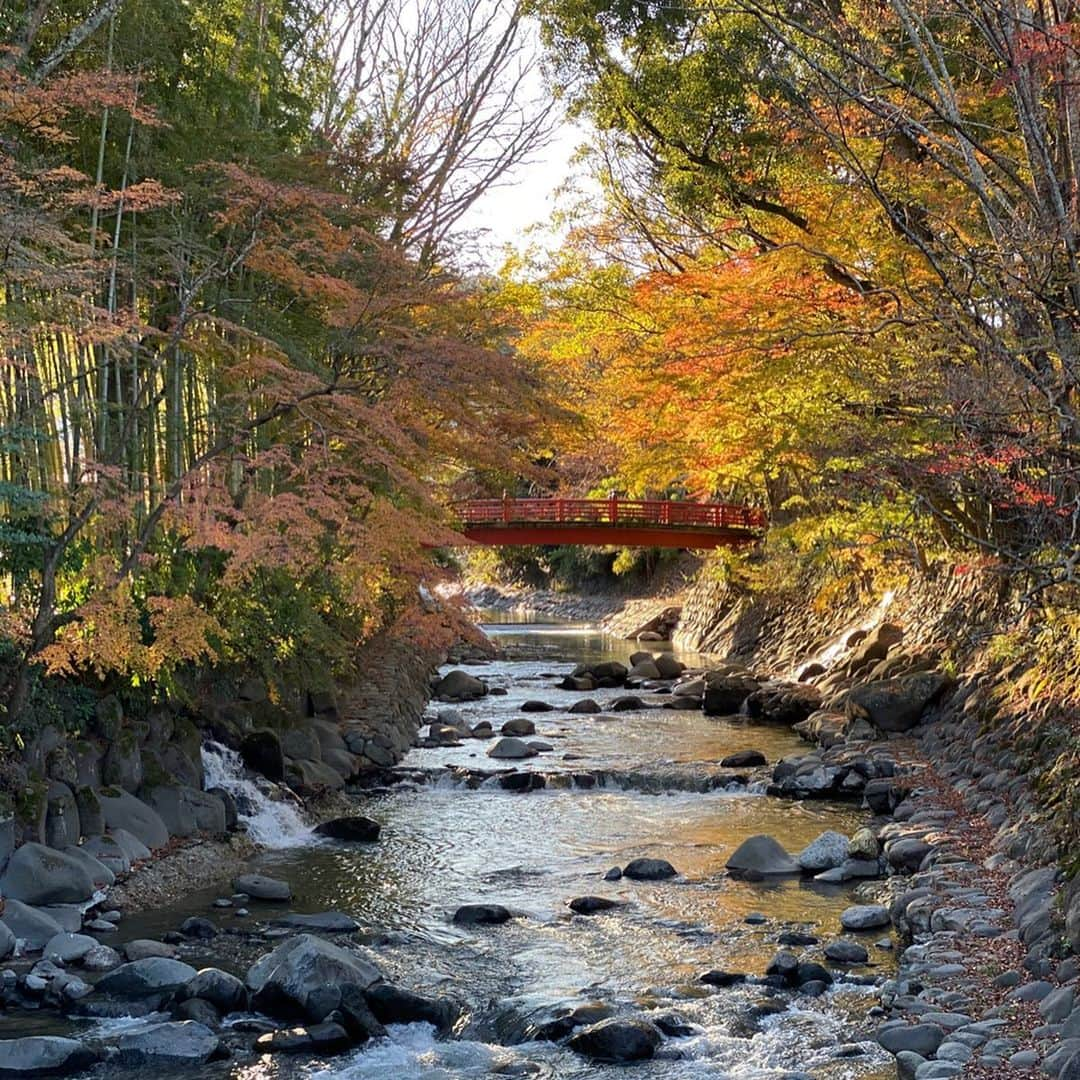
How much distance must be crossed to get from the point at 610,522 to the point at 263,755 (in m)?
17.6

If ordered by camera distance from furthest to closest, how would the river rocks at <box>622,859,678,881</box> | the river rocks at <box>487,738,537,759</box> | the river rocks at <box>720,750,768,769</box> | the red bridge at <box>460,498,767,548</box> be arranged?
the red bridge at <box>460,498,767,548</box> → the river rocks at <box>487,738,537,759</box> → the river rocks at <box>720,750,768,769</box> → the river rocks at <box>622,859,678,881</box>

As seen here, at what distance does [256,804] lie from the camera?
11906 mm

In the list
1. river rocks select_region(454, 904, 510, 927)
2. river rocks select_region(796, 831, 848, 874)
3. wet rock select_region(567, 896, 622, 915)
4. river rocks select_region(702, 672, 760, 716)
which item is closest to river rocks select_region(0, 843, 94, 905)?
river rocks select_region(454, 904, 510, 927)

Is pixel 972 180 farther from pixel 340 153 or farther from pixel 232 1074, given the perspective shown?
pixel 340 153

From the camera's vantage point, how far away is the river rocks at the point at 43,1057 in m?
6.41

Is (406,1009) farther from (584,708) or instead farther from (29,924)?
(584,708)

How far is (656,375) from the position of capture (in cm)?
1628

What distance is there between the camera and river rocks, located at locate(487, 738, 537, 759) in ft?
52.8

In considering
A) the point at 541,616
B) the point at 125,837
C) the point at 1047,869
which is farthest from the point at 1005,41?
the point at 541,616

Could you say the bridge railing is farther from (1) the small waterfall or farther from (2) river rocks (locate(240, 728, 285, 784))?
(1) the small waterfall

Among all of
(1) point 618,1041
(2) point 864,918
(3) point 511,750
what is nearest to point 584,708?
(3) point 511,750

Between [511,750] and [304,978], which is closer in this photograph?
[304,978]

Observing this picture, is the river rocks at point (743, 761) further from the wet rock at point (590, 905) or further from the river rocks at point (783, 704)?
the wet rock at point (590, 905)

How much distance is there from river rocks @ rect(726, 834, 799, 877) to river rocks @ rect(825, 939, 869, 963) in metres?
2.09
